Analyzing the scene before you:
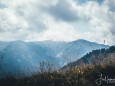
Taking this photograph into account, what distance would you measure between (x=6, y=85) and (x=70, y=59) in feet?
13.0

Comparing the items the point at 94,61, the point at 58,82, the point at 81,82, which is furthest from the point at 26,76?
the point at 94,61

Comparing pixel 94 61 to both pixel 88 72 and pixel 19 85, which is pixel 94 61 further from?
pixel 19 85

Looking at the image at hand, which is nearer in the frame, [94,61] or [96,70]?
[96,70]

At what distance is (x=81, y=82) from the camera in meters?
14.5

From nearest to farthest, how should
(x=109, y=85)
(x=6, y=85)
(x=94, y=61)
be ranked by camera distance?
(x=109, y=85), (x=6, y=85), (x=94, y=61)

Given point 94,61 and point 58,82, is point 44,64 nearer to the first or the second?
point 58,82

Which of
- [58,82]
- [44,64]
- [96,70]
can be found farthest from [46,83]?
[96,70]

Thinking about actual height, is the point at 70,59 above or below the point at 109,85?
above

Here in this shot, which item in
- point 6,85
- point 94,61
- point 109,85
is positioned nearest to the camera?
point 109,85

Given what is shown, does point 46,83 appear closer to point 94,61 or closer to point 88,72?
point 88,72

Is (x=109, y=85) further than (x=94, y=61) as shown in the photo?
No

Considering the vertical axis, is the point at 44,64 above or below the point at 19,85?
above

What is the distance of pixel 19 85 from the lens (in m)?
14.8

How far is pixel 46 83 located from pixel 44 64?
1544 mm
